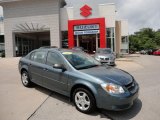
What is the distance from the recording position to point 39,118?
4.76m

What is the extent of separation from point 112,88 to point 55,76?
6.38 ft

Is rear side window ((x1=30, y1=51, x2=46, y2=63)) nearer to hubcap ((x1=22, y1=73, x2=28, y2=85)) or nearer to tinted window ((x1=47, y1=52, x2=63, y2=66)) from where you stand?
tinted window ((x1=47, y1=52, x2=63, y2=66))

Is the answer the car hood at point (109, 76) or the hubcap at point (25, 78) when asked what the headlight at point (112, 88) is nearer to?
the car hood at point (109, 76)

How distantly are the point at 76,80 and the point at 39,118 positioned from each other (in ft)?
4.30

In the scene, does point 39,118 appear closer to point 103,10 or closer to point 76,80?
point 76,80

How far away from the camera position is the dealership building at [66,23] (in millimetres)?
26719

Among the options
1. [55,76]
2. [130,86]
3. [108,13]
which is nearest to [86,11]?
[108,13]

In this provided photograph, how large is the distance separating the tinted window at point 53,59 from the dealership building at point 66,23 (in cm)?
2047

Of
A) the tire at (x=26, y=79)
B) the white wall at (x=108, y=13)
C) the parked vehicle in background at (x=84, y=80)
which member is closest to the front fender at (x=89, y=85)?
the parked vehicle in background at (x=84, y=80)

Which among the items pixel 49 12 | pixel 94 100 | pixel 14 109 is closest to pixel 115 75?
pixel 94 100

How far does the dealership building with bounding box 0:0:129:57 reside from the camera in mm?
26719

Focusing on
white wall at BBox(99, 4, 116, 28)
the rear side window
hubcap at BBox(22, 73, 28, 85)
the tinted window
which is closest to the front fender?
the tinted window

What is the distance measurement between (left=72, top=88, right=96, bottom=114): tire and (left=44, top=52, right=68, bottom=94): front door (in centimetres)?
50

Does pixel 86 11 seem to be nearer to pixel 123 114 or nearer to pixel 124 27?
pixel 124 27
